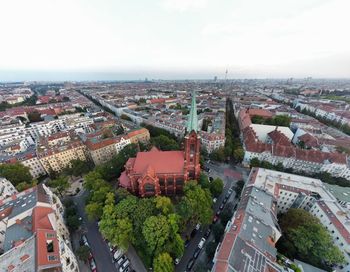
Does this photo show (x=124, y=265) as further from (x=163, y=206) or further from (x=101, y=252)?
(x=163, y=206)

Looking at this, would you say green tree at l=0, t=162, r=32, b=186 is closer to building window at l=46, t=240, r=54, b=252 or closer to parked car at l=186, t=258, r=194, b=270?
building window at l=46, t=240, r=54, b=252

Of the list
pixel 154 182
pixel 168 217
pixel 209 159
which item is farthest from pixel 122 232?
pixel 209 159

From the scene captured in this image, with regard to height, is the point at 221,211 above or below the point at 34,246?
below

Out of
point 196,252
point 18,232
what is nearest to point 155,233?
point 196,252

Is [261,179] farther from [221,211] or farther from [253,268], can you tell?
[253,268]

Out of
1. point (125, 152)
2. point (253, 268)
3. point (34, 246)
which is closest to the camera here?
point (253, 268)

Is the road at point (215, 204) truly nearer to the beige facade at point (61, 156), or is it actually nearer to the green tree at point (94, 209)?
the green tree at point (94, 209)
